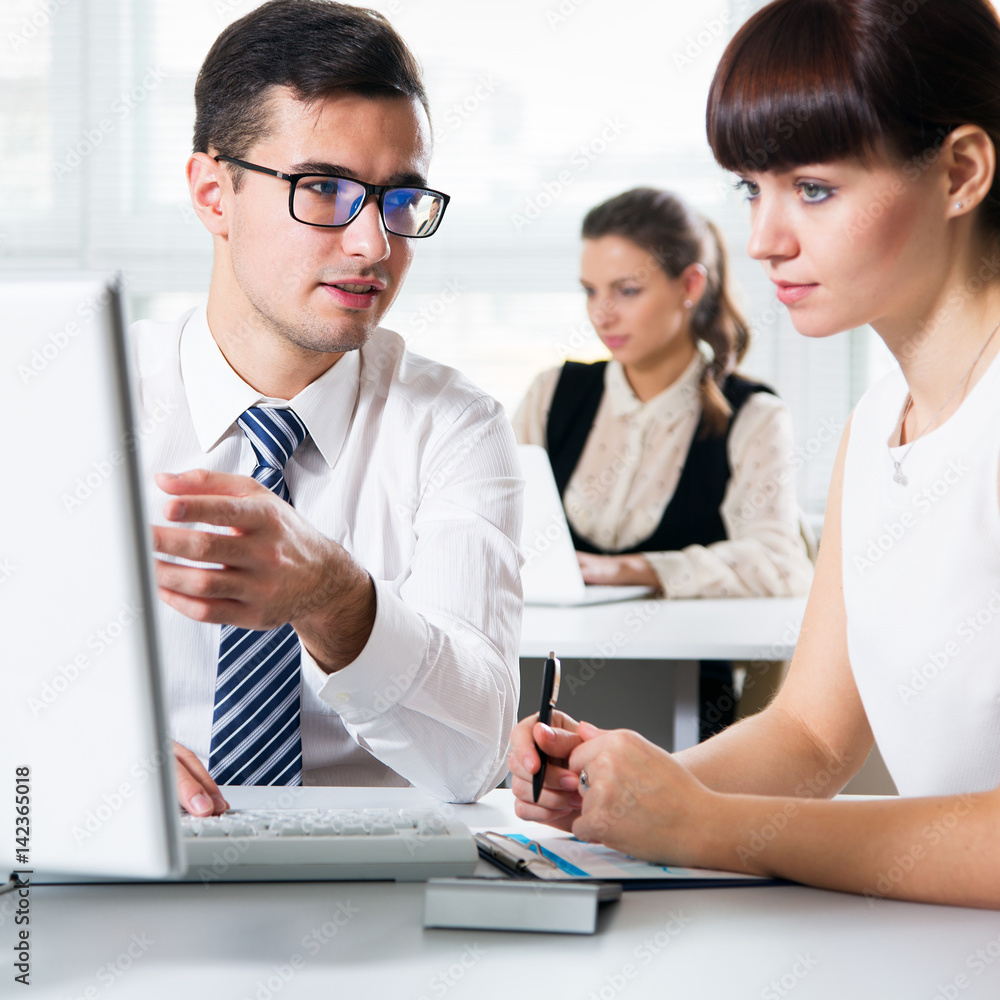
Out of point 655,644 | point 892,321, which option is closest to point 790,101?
point 892,321

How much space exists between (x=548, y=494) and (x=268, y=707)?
1230mm

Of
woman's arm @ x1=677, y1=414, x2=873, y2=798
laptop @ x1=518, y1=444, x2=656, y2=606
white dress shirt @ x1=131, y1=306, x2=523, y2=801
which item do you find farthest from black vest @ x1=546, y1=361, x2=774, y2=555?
woman's arm @ x1=677, y1=414, x2=873, y2=798

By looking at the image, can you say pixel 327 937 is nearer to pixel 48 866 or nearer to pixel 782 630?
pixel 48 866

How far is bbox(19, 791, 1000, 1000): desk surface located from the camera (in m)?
0.60

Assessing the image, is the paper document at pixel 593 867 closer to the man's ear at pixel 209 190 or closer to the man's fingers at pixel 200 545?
the man's fingers at pixel 200 545

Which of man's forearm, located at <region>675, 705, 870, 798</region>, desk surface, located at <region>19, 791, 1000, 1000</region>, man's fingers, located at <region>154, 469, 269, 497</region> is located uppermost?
man's fingers, located at <region>154, 469, 269, 497</region>

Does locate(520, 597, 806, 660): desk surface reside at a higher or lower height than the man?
lower

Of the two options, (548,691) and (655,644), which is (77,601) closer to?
(548,691)

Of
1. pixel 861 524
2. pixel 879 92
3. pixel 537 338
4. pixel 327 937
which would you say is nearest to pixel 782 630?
pixel 861 524

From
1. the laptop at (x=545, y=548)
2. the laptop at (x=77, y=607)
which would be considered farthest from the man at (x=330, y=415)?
the laptop at (x=545, y=548)

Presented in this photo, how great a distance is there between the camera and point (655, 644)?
192 cm

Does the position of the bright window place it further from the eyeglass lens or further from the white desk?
the eyeglass lens

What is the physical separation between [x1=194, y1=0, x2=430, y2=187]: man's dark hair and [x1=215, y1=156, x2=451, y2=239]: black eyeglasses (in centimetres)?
9

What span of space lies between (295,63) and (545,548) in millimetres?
1234
